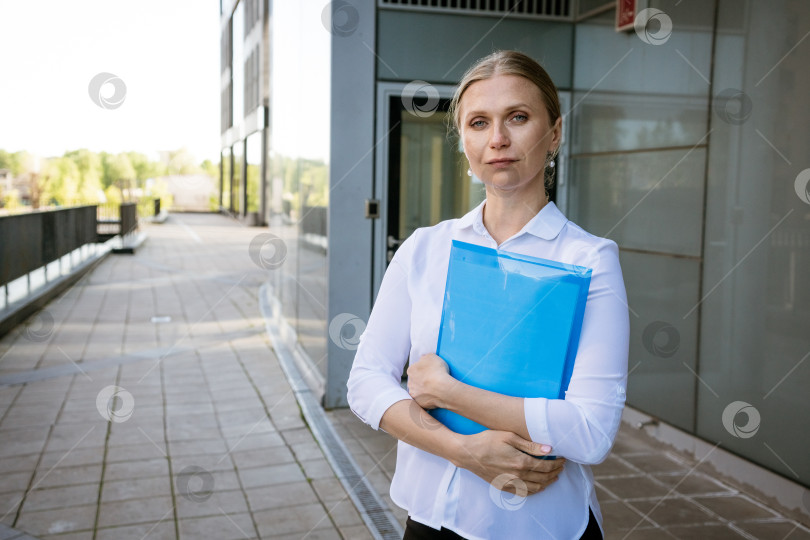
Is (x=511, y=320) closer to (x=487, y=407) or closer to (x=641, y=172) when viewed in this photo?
(x=487, y=407)

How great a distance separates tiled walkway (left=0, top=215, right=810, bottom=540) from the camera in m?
3.79

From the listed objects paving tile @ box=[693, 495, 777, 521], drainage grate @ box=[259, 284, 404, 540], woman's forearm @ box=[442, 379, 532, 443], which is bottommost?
drainage grate @ box=[259, 284, 404, 540]

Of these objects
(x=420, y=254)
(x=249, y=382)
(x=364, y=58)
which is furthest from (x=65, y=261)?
(x=420, y=254)

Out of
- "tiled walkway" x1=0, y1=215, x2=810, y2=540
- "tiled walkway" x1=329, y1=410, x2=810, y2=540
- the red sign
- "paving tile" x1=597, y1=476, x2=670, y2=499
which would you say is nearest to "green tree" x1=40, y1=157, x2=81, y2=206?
"tiled walkway" x1=0, y1=215, x2=810, y2=540

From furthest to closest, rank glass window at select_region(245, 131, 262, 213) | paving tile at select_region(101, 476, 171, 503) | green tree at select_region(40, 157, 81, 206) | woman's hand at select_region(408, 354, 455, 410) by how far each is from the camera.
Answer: green tree at select_region(40, 157, 81, 206), glass window at select_region(245, 131, 262, 213), paving tile at select_region(101, 476, 171, 503), woman's hand at select_region(408, 354, 455, 410)

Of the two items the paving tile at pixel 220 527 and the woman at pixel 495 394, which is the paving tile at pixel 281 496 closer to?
the paving tile at pixel 220 527

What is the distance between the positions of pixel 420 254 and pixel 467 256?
8.7 inches

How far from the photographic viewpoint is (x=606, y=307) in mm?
1247

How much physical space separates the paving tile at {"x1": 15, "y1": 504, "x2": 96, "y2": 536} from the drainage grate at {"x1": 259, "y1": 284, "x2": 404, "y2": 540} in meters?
1.41

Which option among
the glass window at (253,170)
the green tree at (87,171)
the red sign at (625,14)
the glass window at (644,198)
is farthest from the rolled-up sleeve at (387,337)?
the green tree at (87,171)

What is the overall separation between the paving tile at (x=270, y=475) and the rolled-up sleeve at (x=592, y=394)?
11.2 feet

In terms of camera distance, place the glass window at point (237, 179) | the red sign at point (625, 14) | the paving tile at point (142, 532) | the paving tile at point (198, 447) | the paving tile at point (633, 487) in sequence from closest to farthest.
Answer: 1. the paving tile at point (142, 532)
2. the paving tile at point (633, 487)
3. the paving tile at point (198, 447)
4. the red sign at point (625, 14)
5. the glass window at point (237, 179)

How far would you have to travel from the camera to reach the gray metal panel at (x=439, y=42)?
5.58m

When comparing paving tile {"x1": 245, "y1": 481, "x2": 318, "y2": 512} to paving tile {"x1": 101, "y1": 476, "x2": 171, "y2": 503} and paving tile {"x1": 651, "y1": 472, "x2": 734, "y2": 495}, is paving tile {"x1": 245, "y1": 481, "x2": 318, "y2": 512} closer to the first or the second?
paving tile {"x1": 101, "y1": 476, "x2": 171, "y2": 503}
